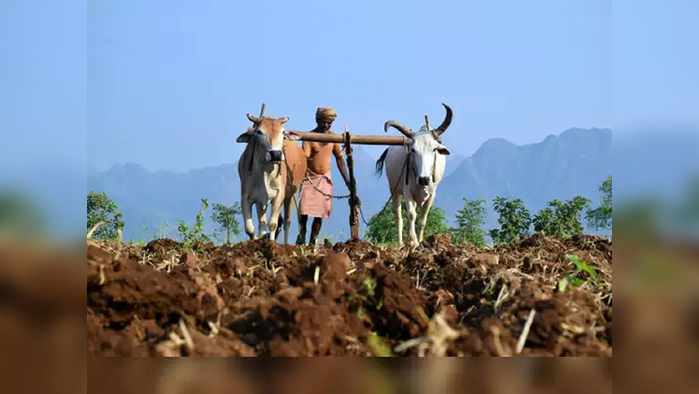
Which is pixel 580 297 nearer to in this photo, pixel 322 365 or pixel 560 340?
pixel 560 340

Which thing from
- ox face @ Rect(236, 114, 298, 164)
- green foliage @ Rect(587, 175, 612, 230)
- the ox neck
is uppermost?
ox face @ Rect(236, 114, 298, 164)

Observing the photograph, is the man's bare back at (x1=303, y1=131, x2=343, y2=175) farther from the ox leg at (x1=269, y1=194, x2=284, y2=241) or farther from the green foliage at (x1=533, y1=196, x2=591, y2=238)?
the green foliage at (x1=533, y1=196, x2=591, y2=238)

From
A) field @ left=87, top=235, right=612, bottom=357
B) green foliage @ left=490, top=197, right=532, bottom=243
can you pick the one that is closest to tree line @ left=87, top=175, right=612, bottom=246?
green foliage @ left=490, top=197, right=532, bottom=243

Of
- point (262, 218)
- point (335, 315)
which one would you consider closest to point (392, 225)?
point (262, 218)

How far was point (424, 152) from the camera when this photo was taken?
416 inches

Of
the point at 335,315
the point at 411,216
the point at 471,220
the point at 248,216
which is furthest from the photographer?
the point at 471,220

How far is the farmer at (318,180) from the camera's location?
438 inches

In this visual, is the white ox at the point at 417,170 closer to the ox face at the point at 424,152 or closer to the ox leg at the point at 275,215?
the ox face at the point at 424,152

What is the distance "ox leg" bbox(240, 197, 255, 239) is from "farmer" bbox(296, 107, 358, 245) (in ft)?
3.28

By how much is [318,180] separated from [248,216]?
67.4 inches
